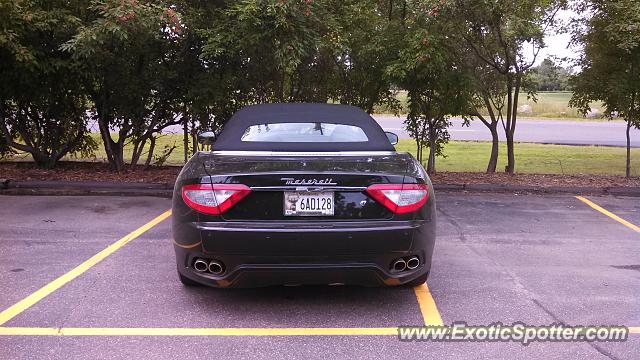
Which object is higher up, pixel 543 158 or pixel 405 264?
pixel 405 264

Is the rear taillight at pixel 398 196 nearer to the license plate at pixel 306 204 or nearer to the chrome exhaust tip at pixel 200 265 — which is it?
the license plate at pixel 306 204

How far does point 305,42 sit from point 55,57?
3788 mm

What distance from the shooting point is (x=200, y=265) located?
12.4 ft

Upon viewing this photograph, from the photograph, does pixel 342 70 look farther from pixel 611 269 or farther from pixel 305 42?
pixel 611 269

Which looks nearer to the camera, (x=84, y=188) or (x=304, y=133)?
(x=304, y=133)

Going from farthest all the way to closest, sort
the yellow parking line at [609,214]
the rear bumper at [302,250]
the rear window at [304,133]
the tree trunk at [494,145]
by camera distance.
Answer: the tree trunk at [494,145], the yellow parking line at [609,214], the rear window at [304,133], the rear bumper at [302,250]

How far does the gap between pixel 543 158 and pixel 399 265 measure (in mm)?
12441

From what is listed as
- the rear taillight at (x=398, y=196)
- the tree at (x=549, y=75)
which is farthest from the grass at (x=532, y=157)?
the rear taillight at (x=398, y=196)

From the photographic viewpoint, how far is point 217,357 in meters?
3.34

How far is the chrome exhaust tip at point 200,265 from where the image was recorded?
377 cm

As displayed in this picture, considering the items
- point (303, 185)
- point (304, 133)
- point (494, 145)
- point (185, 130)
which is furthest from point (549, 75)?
point (303, 185)

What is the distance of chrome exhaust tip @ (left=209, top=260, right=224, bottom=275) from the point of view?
12.2 ft

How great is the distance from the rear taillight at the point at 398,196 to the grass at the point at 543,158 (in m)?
9.10

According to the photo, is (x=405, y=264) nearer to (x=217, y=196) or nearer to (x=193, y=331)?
(x=217, y=196)
